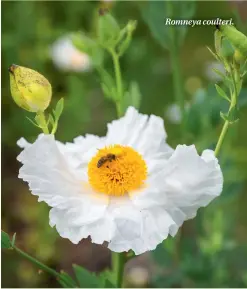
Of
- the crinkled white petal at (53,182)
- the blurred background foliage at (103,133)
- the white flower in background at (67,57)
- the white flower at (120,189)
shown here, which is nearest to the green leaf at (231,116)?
the white flower at (120,189)

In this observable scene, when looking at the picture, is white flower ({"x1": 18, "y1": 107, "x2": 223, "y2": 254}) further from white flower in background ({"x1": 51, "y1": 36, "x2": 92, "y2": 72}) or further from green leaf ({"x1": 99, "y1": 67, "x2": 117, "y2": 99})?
white flower in background ({"x1": 51, "y1": 36, "x2": 92, "y2": 72})

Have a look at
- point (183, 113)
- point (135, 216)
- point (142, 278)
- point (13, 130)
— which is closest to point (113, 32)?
point (183, 113)

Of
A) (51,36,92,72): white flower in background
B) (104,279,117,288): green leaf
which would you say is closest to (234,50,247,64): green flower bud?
(104,279,117,288): green leaf

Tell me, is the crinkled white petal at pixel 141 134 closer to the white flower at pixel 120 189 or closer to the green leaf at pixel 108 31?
the white flower at pixel 120 189

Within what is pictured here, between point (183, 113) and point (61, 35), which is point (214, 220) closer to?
point (183, 113)

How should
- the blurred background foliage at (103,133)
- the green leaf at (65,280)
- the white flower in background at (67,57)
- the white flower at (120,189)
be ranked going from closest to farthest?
the white flower at (120,189), the green leaf at (65,280), the blurred background foliage at (103,133), the white flower in background at (67,57)

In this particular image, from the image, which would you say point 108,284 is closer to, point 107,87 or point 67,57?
point 107,87

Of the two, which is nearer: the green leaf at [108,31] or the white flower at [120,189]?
the white flower at [120,189]
